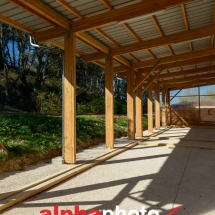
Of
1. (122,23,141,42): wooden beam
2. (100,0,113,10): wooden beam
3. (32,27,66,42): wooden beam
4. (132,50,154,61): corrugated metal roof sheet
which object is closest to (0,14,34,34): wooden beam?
(32,27,66,42): wooden beam

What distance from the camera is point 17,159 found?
4.59 metres

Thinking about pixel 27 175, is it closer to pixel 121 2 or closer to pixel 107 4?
pixel 107 4

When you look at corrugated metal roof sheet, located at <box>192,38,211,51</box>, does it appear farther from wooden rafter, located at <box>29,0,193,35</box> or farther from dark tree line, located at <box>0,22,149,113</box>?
dark tree line, located at <box>0,22,149,113</box>

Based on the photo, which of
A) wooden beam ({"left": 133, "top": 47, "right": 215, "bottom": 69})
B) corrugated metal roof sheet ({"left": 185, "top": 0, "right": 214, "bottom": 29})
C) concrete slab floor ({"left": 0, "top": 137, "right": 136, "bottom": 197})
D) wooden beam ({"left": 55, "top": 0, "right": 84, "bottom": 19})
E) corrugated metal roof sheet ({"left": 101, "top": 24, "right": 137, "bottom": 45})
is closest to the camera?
concrete slab floor ({"left": 0, "top": 137, "right": 136, "bottom": 197})

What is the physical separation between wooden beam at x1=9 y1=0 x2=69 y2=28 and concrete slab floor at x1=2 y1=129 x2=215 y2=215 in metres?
3.31

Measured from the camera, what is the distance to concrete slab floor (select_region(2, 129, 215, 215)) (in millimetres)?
2674

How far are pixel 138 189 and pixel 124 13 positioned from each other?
11.6ft

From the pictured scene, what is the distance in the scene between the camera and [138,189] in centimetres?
324

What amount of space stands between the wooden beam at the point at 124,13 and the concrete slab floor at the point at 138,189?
329 centimetres

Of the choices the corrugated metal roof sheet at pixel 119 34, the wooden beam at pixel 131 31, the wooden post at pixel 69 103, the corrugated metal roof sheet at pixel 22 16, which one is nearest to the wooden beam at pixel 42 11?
the corrugated metal roof sheet at pixel 22 16

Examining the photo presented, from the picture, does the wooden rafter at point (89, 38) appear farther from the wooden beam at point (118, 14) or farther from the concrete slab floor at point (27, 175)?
the concrete slab floor at point (27, 175)

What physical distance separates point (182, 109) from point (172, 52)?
35.7 ft

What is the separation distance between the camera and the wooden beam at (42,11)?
12.5 feet

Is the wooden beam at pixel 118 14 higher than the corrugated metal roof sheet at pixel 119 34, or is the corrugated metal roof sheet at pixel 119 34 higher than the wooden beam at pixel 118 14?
the corrugated metal roof sheet at pixel 119 34
